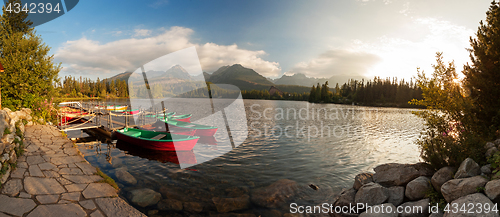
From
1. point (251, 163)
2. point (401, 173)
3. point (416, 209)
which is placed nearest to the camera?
point (416, 209)

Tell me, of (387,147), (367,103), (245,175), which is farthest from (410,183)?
(367,103)

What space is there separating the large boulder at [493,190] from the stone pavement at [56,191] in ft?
29.2

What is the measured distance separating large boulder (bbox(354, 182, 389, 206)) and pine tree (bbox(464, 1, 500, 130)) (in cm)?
470

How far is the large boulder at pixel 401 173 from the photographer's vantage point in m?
7.07

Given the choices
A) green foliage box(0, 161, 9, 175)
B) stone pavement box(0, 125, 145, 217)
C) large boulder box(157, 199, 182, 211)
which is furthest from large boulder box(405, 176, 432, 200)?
green foliage box(0, 161, 9, 175)

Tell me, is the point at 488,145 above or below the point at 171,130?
above

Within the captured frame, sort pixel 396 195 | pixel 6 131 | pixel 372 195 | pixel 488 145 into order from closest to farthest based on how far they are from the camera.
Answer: pixel 488 145, pixel 396 195, pixel 372 195, pixel 6 131

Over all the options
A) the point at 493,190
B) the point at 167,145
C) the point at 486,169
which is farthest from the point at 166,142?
the point at 486,169

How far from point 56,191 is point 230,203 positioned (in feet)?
18.1

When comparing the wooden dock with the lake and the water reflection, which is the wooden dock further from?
the water reflection

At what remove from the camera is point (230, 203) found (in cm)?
798

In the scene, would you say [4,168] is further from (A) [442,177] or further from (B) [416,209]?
(A) [442,177]

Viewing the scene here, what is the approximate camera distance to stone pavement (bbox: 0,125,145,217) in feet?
17.5

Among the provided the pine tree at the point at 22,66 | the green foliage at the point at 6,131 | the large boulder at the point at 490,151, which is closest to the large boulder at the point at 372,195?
the large boulder at the point at 490,151
